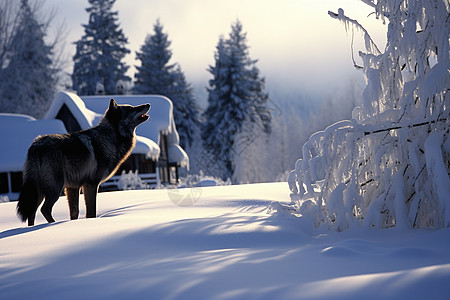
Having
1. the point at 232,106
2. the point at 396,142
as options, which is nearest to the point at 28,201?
the point at 396,142

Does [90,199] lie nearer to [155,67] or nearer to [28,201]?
[28,201]

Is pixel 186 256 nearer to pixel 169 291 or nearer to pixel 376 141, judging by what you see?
pixel 169 291

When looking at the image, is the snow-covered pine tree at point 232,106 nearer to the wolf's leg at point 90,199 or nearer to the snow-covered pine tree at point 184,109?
the snow-covered pine tree at point 184,109

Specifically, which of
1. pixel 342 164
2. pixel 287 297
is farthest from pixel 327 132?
pixel 287 297

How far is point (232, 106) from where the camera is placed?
40312 mm

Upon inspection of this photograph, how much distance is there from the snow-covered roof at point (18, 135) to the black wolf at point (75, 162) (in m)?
17.2

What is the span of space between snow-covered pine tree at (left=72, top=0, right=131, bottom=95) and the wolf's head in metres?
39.8

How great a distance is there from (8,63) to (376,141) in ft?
121

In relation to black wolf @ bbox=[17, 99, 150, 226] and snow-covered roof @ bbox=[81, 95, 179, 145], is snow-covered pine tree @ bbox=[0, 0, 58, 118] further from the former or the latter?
black wolf @ bbox=[17, 99, 150, 226]

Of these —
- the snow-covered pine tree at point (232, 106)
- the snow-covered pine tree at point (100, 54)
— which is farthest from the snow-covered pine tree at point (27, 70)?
the snow-covered pine tree at point (232, 106)

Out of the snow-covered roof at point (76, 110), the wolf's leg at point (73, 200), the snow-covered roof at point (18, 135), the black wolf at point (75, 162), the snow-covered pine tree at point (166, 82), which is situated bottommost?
the wolf's leg at point (73, 200)

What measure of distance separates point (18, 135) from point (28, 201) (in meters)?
19.5

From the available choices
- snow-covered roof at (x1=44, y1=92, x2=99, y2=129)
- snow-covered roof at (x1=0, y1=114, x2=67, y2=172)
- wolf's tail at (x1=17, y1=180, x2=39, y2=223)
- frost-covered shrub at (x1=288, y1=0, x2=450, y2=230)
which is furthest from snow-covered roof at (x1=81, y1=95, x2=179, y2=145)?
frost-covered shrub at (x1=288, y1=0, x2=450, y2=230)

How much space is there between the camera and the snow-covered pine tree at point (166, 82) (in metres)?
44.0
